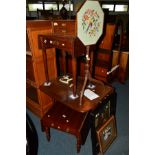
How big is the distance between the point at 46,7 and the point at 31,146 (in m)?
9.08

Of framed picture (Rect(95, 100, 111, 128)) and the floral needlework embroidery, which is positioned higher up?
the floral needlework embroidery

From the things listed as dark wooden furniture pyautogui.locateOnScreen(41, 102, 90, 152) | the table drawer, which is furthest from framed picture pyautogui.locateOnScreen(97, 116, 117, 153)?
the table drawer

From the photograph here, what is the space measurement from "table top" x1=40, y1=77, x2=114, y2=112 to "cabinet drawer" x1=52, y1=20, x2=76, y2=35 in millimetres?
612

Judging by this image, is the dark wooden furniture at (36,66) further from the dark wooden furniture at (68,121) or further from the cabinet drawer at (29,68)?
the dark wooden furniture at (68,121)

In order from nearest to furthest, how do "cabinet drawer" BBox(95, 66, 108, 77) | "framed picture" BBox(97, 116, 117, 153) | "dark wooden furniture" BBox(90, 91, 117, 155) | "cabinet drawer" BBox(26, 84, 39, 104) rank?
1. "dark wooden furniture" BBox(90, 91, 117, 155)
2. "framed picture" BBox(97, 116, 117, 153)
3. "cabinet drawer" BBox(26, 84, 39, 104)
4. "cabinet drawer" BBox(95, 66, 108, 77)

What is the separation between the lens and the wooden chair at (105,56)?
3127 mm

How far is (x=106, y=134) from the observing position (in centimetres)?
201

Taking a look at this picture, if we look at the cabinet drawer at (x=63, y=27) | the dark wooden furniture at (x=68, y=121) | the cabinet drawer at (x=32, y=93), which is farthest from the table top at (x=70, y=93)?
the cabinet drawer at (x=63, y=27)

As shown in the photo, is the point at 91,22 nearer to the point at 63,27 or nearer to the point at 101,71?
the point at 63,27

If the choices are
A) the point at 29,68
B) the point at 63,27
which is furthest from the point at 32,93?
the point at 63,27

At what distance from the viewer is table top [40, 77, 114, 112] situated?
5.75ft

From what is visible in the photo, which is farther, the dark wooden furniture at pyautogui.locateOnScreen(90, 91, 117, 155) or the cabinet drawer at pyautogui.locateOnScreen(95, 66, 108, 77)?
the cabinet drawer at pyautogui.locateOnScreen(95, 66, 108, 77)

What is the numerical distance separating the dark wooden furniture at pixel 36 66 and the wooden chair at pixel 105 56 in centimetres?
103

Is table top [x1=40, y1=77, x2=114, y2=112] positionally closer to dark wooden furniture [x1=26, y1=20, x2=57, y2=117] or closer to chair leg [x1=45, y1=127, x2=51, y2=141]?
dark wooden furniture [x1=26, y1=20, x2=57, y2=117]
